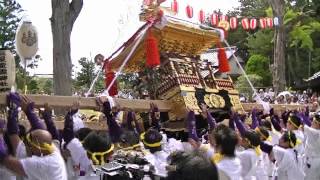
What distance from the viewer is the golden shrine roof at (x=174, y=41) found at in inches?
Answer: 274

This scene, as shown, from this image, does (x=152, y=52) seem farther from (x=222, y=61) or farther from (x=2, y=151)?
(x=2, y=151)

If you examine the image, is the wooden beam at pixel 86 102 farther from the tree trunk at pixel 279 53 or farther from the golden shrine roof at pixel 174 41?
the tree trunk at pixel 279 53

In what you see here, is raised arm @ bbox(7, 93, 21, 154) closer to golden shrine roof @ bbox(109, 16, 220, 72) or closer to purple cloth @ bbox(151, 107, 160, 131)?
purple cloth @ bbox(151, 107, 160, 131)

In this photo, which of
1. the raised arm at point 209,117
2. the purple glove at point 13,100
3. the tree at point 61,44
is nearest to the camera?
the purple glove at point 13,100

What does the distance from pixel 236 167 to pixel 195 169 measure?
1.93 m

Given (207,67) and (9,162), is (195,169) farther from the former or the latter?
(207,67)

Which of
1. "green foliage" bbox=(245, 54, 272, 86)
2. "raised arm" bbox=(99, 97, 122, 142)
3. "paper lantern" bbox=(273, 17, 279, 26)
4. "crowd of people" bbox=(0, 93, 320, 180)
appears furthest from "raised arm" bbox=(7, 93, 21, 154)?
"green foliage" bbox=(245, 54, 272, 86)

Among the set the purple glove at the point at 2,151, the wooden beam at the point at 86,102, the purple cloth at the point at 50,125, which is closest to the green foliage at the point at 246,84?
the wooden beam at the point at 86,102

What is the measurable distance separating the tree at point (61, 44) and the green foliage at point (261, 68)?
88.1 feet

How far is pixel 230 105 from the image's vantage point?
23.6ft

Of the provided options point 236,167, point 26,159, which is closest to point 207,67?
point 236,167

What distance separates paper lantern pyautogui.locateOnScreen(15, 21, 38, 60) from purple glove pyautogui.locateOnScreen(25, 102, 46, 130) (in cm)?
255

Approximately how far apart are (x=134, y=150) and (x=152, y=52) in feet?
Result: 6.85

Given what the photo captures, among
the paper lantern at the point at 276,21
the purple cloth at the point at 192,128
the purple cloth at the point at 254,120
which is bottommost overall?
the purple cloth at the point at 254,120
